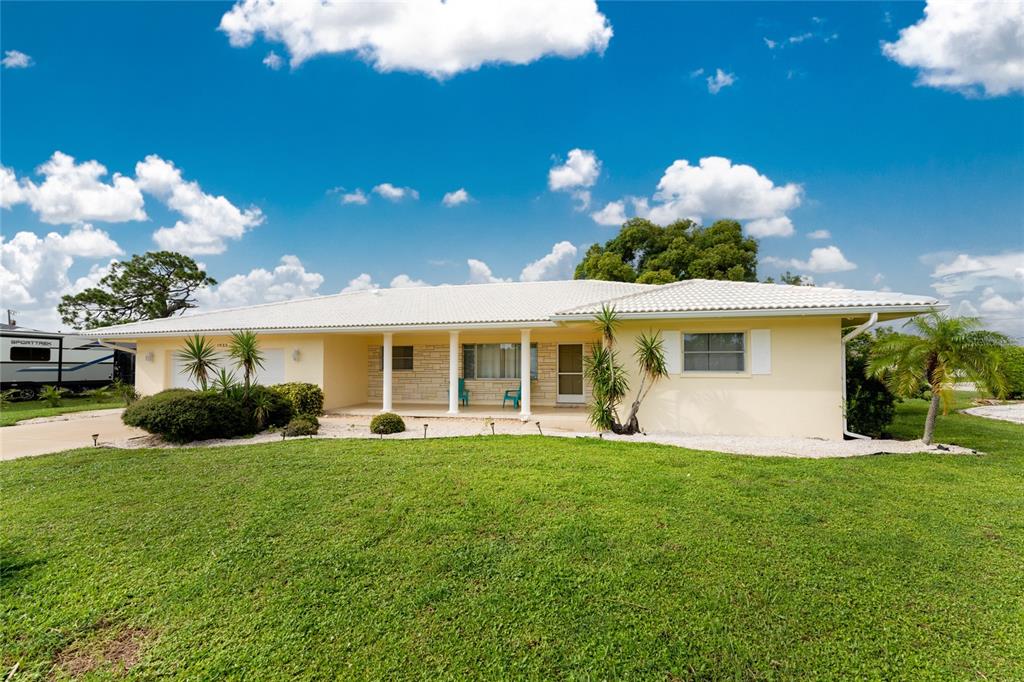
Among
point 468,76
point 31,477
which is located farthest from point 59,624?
point 468,76

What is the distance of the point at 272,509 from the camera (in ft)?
18.2

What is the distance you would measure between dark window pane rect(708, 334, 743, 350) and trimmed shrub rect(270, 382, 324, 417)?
37.6ft

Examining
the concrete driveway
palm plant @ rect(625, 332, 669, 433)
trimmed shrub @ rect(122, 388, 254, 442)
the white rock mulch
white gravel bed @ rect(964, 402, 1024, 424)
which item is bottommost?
white gravel bed @ rect(964, 402, 1024, 424)

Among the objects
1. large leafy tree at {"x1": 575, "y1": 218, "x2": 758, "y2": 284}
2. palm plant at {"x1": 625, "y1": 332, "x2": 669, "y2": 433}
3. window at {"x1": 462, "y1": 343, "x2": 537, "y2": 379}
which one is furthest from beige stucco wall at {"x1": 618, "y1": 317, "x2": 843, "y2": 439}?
large leafy tree at {"x1": 575, "y1": 218, "x2": 758, "y2": 284}

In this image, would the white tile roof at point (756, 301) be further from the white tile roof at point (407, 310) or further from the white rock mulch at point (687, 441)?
the white rock mulch at point (687, 441)

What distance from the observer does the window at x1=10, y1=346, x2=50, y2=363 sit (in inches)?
836

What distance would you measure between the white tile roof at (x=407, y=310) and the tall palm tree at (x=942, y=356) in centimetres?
772

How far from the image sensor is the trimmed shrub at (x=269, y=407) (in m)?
11.7

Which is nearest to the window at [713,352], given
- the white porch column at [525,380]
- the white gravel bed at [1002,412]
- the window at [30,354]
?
the white porch column at [525,380]

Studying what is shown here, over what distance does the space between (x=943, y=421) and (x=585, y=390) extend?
1116 cm

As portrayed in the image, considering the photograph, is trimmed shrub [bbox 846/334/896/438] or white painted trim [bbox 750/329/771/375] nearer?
white painted trim [bbox 750/329/771/375]

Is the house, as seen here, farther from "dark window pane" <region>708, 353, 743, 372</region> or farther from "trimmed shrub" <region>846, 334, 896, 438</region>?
"trimmed shrub" <region>846, 334, 896, 438</region>

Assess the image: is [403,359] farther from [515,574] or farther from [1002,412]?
[1002,412]

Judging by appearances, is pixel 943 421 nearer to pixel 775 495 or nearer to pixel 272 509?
pixel 775 495
